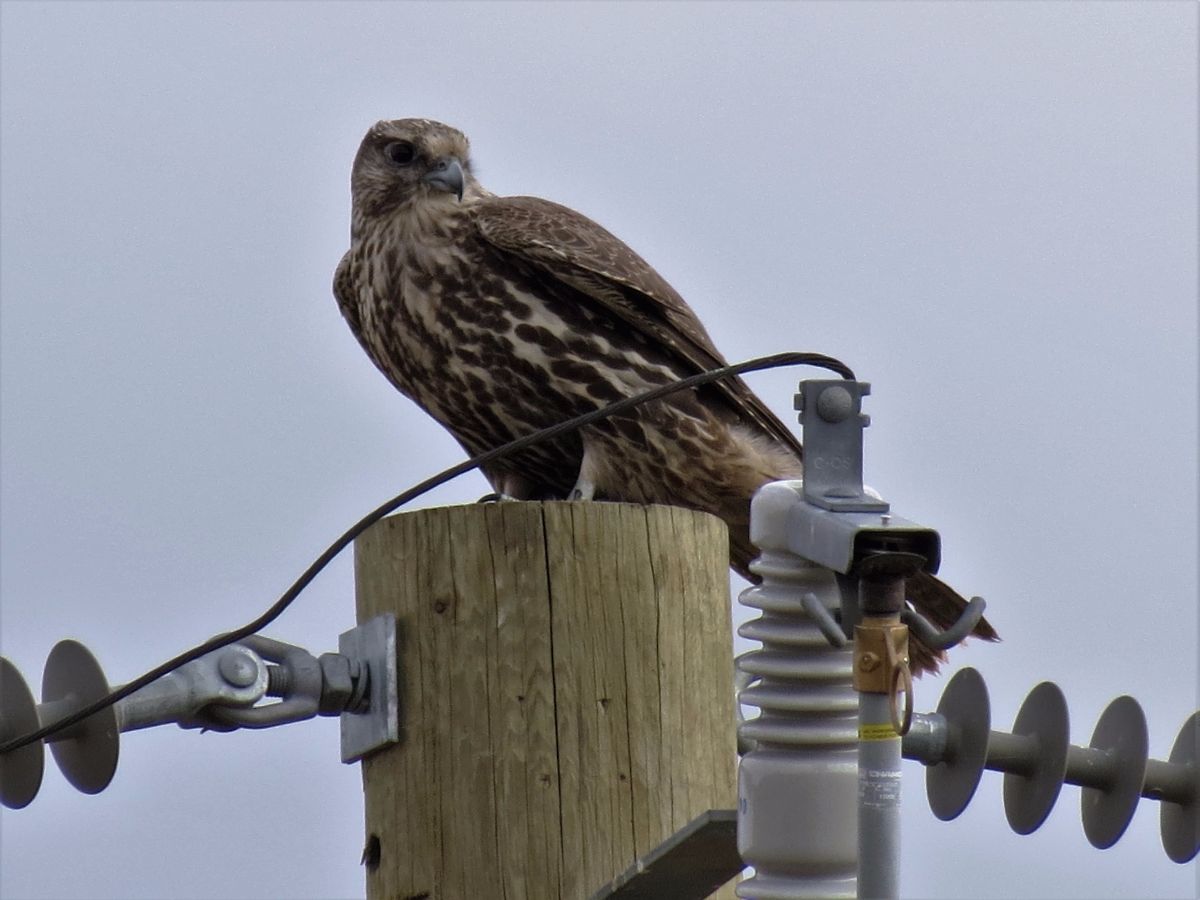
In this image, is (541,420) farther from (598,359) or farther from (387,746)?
(387,746)

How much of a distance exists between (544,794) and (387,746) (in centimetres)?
26

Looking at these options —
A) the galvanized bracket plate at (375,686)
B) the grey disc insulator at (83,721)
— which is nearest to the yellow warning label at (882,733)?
the galvanized bracket plate at (375,686)

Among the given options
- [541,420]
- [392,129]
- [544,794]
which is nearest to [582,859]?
[544,794]

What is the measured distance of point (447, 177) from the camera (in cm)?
561

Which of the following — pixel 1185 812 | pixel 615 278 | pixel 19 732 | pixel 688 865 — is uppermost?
pixel 615 278

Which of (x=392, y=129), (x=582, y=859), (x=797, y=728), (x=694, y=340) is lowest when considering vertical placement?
(x=582, y=859)

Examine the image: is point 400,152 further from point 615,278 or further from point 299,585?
point 299,585

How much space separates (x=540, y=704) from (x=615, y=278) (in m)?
2.42

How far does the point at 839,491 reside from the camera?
254 centimetres

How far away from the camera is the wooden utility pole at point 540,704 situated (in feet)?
9.46

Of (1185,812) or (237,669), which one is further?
(1185,812)

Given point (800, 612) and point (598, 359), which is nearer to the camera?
point (800, 612)

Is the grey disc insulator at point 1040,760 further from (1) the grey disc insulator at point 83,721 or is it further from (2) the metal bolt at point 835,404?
(1) the grey disc insulator at point 83,721

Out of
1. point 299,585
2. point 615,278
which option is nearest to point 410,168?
point 615,278
